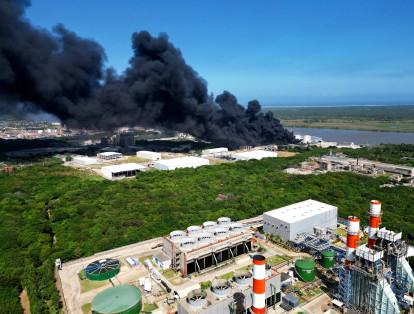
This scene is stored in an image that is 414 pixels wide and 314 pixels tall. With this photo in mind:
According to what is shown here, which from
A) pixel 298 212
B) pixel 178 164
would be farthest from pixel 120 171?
pixel 298 212

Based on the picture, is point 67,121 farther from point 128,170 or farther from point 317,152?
point 317,152

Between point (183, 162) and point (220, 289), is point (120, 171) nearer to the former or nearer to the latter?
point (183, 162)

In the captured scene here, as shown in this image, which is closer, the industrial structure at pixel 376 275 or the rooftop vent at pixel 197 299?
the rooftop vent at pixel 197 299

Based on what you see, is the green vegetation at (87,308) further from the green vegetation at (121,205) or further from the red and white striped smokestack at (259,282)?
the red and white striped smokestack at (259,282)

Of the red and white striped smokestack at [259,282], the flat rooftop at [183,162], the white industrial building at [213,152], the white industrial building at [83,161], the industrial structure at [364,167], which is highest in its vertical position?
the red and white striped smokestack at [259,282]

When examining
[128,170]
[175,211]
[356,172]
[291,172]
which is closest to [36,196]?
[128,170]

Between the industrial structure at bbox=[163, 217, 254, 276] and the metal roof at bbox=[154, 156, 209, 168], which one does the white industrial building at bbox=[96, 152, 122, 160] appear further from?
the industrial structure at bbox=[163, 217, 254, 276]

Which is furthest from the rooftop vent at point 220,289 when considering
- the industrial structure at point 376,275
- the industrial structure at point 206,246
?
the industrial structure at point 376,275
